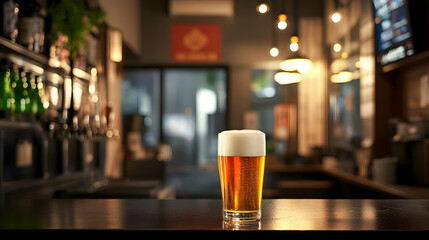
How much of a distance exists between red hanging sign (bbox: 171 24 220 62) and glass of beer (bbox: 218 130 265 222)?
224 inches

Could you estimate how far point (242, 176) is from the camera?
1.06 metres

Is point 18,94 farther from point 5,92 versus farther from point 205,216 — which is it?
point 205,216

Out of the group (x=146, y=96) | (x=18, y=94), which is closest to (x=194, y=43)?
(x=146, y=96)

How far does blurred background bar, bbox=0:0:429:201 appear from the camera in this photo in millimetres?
2752

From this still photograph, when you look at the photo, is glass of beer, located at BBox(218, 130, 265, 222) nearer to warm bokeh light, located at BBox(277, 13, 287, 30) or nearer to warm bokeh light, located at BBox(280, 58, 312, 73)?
warm bokeh light, located at BBox(277, 13, 287, 30)

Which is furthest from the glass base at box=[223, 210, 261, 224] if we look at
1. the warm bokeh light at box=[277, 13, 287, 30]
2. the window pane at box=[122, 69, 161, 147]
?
the window pane at box=[122, 69, 161, 147]

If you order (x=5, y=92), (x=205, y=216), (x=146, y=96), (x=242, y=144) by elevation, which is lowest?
(x=205, y=216)

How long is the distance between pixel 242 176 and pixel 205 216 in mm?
134

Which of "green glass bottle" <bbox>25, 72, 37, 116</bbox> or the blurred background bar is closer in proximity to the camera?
"green glass bottle" <bbox>25, 72, 37, 116</bbox>

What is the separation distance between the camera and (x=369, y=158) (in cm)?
408

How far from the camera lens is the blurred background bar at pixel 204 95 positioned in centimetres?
275

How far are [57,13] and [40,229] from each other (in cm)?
230

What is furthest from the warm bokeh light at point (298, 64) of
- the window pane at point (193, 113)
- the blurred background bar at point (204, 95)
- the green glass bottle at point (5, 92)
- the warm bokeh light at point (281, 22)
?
the green glass bottle at point (5, 92)

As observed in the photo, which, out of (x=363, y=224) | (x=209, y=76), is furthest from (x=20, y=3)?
(x=209, y=76)
